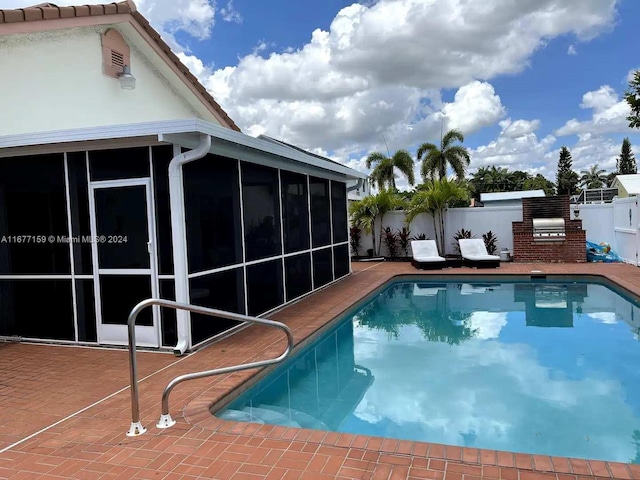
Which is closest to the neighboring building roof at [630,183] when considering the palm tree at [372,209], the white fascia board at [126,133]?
the palm tree at [372,209]

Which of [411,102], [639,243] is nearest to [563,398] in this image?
[639,243]

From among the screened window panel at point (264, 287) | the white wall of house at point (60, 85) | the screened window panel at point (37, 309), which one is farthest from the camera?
the screened window panel at point (264, 287)

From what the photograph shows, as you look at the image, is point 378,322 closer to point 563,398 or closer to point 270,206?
point 270,206

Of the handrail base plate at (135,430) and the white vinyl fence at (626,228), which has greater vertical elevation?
the white vinyl fence at (626,228)

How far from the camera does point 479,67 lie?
49.0 ft

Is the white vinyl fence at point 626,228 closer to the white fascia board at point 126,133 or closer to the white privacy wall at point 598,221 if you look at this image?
the white privacy wall at point 598,221

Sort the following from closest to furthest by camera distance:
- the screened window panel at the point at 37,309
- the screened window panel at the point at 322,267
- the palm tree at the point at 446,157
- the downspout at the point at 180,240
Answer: the downspout at the point at 180,240, the screened window panel at the point at 37,309, the screened window panel at the point at 322,267, the palm tree at the point at 446,157

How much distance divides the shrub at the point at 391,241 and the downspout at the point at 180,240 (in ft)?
36.9

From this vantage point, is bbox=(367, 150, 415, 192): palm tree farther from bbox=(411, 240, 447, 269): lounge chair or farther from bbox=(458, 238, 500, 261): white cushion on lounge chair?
bbox=(458, 238, 500, 261): white cushion on lounge chair

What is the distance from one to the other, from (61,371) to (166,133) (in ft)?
9.88

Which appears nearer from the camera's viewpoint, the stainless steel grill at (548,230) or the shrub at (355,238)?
the stainless steel grill at (548,230)

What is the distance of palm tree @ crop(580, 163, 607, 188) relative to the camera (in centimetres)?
6150

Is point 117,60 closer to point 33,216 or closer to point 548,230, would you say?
point 33,216

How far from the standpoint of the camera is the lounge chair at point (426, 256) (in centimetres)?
1355
